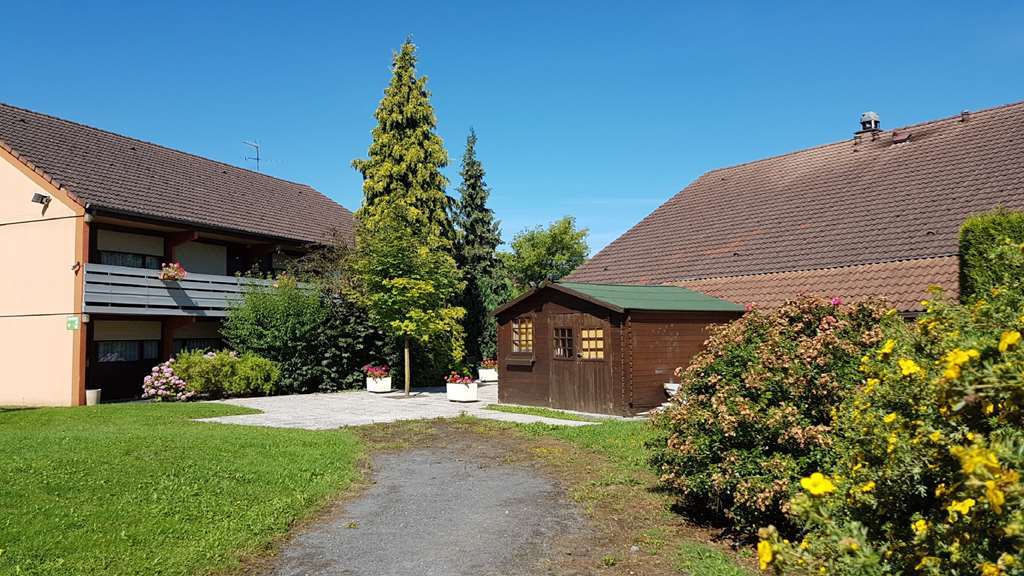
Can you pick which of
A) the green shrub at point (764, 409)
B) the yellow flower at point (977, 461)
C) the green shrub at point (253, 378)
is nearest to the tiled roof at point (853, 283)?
the green shrub at point (764, 409)

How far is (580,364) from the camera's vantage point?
57.4 feet

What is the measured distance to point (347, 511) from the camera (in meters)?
7.73

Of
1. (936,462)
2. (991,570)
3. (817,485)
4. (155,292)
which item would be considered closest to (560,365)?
(155,292)

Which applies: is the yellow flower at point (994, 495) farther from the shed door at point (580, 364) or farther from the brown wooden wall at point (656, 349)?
the shed door at point (580, 364)

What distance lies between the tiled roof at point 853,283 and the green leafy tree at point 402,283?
8121mm

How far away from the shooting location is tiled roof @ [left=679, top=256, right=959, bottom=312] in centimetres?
1549

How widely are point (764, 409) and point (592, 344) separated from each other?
34.4ft

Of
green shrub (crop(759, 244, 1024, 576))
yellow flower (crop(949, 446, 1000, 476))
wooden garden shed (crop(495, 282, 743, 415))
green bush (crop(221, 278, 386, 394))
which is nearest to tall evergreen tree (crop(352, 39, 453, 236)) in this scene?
green bush (crop(221, 278, 386, 394))

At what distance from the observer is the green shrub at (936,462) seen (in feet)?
8.53

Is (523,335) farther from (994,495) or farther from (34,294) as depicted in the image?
(994,495)

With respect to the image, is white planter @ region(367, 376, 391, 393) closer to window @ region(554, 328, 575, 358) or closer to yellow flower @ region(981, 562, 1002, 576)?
window @ region(554, 328, 575, 358)

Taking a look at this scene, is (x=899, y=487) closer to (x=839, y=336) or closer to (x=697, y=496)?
(x=839, y=336)

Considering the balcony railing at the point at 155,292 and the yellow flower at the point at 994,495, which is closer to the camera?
the yellow flower at the point at 994,495

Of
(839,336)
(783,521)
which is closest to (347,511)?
(783,521)
